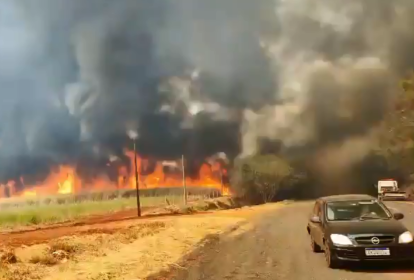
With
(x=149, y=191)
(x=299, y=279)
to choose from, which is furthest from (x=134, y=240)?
(x=149, y=191)

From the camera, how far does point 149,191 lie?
103938mm

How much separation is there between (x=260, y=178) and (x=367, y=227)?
3171 inches

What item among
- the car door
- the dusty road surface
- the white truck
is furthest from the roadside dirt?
the white truck

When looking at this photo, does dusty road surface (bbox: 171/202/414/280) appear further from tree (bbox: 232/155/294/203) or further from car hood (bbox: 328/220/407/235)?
tree (bbox: 232/155/294/203)

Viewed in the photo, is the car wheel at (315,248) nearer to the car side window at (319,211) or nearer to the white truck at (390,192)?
the car side window at (319,211)

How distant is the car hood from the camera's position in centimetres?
1221

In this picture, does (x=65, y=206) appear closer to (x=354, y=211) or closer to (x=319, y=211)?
(x=319, y=211)

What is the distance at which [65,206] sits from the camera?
240 feet

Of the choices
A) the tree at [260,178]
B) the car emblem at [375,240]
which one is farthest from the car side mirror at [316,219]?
the tree at [260,178]

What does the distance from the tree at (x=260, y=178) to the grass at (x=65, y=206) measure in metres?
9.02

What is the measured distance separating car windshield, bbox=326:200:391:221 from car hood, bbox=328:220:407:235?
1.68 ft

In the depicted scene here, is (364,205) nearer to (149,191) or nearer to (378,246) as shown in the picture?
(378,246)

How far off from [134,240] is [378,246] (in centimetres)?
1400

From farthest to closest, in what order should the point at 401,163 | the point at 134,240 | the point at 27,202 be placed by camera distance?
the point at 27,202
the point at 401,163
the point at 134,240
